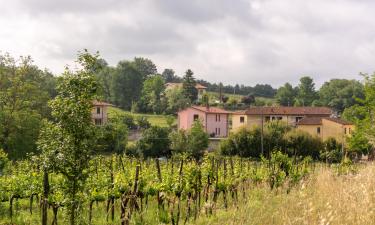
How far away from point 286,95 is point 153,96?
34542 mm

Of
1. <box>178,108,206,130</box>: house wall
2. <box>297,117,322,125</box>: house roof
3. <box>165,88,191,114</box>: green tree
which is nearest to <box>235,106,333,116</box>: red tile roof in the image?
<box>178,108,206,130</box>: house wall

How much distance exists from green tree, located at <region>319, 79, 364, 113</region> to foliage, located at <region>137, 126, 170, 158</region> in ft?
214

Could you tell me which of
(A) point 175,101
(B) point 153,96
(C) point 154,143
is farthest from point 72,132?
(B) point 153,96

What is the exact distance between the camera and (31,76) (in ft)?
151

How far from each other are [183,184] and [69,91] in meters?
5.12

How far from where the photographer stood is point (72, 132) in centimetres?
692

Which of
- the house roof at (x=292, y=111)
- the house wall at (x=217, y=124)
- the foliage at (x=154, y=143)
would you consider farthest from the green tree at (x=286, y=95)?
the foliage at (x=154, y=143)

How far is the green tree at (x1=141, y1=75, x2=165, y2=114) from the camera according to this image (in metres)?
86.6

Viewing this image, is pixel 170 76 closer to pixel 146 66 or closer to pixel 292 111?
pixel 146 66

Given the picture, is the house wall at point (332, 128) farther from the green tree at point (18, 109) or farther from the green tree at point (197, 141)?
the green tree at point (18, 109)

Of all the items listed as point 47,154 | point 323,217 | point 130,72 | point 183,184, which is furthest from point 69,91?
point 130,72

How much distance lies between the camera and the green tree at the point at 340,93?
103812 mm

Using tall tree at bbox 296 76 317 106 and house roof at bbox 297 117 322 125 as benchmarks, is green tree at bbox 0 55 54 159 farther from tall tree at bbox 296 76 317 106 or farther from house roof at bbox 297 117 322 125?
tall tree at bbox 296 76 317 106

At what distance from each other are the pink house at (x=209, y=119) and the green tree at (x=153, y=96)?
1831 centimetres
